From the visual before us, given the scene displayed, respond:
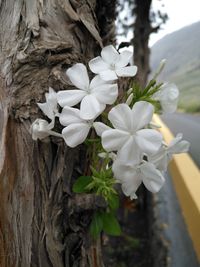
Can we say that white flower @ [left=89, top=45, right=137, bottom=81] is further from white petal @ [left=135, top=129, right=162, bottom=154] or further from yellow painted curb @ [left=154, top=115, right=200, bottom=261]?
yellow painted curb @ [left=154, top=115, right=200, bottom=261]

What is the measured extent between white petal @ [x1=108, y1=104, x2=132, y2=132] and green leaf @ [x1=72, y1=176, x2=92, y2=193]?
1.12 feet

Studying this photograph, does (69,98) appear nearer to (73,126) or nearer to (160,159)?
(73,126)

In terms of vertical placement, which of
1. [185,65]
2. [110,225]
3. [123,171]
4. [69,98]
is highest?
[185,65]

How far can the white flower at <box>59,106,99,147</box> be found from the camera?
3.32ft

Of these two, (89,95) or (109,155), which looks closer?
(89,95)

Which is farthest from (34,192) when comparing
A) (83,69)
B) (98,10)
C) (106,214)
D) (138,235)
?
(138,235)

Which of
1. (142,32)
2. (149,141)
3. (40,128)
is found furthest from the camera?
(142,32)

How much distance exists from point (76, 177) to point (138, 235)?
453cm

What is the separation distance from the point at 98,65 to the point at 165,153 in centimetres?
32

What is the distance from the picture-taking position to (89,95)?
3.32 ft

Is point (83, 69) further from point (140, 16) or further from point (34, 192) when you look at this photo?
point (140, 16)

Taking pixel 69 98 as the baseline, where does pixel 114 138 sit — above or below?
below

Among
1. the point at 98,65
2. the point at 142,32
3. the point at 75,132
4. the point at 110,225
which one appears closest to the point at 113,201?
the point at 110,225

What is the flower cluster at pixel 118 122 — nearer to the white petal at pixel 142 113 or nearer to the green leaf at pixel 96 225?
the white petal at pixel 142 113
